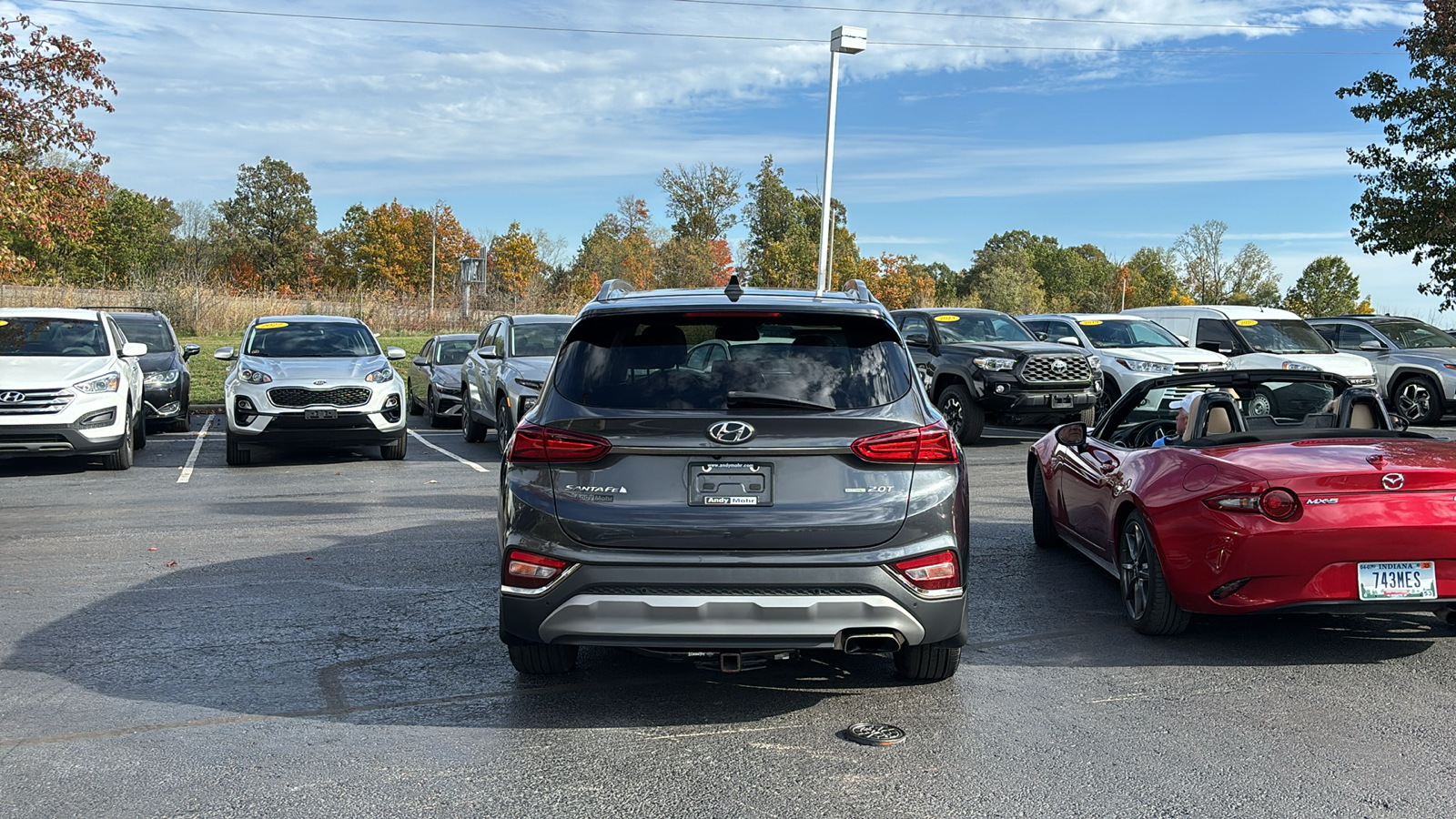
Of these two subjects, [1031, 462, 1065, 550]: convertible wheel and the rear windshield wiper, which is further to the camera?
[1031, 462, 1065, 550]: convertible wheel

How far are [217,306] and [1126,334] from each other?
29.0m

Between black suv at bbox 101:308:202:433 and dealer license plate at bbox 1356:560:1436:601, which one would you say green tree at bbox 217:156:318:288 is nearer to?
black suv at bbox 101:308:202:433

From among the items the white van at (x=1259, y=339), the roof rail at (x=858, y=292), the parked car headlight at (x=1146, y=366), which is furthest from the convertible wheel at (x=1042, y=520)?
the white van at (x=1259, y=339)

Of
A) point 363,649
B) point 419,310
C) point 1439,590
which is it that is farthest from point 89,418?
point 419,310

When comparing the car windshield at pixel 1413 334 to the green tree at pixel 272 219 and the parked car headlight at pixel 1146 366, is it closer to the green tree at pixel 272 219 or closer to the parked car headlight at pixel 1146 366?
the parked car headlight at pixel 1146 366

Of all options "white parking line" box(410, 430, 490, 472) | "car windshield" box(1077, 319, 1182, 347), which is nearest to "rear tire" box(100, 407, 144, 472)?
"white parking line" box(410, 430, 490, 472)

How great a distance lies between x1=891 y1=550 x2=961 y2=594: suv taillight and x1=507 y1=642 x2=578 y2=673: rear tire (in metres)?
1.49

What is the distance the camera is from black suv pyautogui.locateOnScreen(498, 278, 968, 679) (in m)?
4.62

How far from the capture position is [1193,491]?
5.93 m

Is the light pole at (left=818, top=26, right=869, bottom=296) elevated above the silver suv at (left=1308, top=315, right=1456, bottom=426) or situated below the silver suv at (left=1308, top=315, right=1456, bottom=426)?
above

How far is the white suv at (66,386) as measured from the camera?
43.1 ft

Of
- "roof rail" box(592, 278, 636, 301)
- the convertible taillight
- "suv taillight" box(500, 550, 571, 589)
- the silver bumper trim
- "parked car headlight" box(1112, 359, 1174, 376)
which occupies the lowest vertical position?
A: the silver bumper trim

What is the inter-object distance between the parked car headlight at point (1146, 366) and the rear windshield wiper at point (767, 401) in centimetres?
1516

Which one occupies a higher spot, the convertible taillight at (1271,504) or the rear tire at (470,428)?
the convertible taillight at (1271,504)
